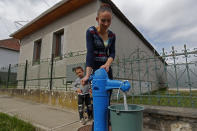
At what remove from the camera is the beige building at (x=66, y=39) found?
15.4ft

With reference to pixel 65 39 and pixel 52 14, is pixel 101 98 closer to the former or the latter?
pixel 65 39

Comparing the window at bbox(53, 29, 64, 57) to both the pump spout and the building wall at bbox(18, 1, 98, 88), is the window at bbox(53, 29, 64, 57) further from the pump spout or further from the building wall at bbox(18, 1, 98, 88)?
the pump spout

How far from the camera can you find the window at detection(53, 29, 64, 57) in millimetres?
6165

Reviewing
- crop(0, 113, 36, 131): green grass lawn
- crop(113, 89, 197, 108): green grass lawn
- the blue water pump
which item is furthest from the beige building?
the blue water pump

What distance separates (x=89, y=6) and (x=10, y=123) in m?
4.39

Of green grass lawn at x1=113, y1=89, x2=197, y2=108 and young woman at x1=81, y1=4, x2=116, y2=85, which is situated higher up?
young woman at x1=81, y1=4, x2=116, y2=85

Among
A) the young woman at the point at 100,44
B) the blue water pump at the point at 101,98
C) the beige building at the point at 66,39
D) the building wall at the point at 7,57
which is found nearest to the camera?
the blue water pump at the point at 101,98

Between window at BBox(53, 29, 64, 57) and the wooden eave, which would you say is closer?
the wooden eave

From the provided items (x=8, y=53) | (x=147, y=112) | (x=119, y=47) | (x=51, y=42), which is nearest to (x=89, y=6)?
(x=119, y=47)

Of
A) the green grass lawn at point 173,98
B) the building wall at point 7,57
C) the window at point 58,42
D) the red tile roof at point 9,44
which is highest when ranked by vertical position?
the red tile roof at point 9,44

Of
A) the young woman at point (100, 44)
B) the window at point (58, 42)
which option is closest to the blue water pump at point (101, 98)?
the young woman at point (100, 44)

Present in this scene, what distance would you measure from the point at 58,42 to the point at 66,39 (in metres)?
1.12

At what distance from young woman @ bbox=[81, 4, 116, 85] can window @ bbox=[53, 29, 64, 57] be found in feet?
16.8

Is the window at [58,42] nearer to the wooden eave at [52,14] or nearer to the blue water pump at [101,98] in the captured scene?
the wooden eave at [52,14]
